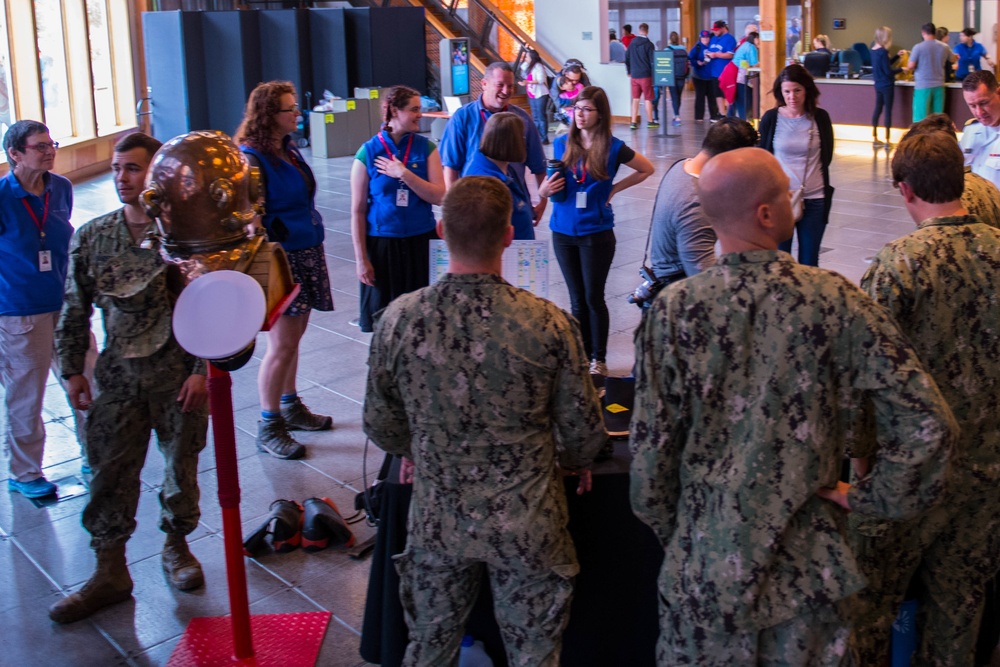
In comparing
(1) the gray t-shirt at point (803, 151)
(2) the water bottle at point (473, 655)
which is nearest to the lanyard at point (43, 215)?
(2) the water bottle at point (473, 655)

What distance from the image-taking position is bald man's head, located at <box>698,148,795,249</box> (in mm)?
2158

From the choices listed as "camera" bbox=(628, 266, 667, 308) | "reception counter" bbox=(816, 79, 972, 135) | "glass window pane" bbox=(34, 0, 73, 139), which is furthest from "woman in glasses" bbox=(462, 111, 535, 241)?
"reception counter" bbox=(816, 79, 972, 135)

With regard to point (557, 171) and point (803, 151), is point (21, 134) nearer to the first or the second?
point (557, 171)

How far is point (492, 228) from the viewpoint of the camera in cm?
250

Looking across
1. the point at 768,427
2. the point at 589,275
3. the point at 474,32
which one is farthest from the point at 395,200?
the point at 474,32

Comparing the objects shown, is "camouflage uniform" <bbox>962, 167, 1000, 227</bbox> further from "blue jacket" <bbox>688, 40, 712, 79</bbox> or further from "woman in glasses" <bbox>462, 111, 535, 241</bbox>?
"blue jacket" <bbox>688, 40, 712, 79</bbox>

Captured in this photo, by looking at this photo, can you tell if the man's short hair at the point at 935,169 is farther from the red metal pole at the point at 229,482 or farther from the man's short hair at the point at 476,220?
the red metal pole at the point at 229,482

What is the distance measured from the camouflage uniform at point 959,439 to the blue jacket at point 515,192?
2.72m

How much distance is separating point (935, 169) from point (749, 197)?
910 millimetres

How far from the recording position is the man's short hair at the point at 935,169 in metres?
2.78

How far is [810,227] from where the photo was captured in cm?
655

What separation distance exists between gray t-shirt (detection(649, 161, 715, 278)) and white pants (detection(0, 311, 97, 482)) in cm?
257

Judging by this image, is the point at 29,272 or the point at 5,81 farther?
the point at 5,81

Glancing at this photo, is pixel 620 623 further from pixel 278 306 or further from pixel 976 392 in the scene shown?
A: pixel 278 306
